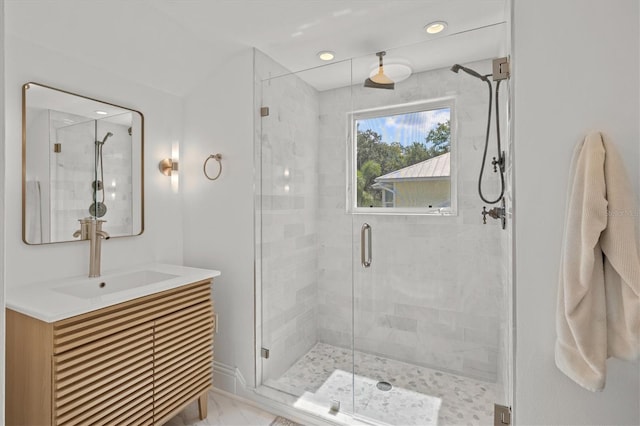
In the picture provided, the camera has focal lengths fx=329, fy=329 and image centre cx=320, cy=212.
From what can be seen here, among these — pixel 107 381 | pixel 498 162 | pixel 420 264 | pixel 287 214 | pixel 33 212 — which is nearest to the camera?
pixel 107 381

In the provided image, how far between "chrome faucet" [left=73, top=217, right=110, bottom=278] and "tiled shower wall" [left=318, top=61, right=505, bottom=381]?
4.48 ft

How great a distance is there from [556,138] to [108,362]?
204cm

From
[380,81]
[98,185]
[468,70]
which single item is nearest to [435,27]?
[468,70]

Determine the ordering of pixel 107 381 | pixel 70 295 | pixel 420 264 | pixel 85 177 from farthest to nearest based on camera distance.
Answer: pixel 420 264 < pixel 85 177 < pixel 70 295 < pixel 107 381

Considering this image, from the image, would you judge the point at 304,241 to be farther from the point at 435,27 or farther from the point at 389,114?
the point at 435,27

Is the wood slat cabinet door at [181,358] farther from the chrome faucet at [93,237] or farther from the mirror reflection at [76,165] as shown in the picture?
the mirror reflection at [76,165]

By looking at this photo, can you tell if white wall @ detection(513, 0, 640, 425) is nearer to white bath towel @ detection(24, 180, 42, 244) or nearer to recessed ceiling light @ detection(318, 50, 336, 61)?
recessed ceiling light @ detection(318, 50, 336, 61)

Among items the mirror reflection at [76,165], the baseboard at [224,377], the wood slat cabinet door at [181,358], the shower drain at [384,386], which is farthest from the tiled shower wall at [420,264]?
the mirror reflection at [76,165]

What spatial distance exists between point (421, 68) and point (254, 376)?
225 centimetres

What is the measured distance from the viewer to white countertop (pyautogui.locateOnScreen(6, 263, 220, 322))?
1.32 m

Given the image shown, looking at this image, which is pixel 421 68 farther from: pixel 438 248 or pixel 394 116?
pixel 438 248

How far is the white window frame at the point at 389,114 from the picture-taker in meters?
2.00

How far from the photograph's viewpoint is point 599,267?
3.35 feet

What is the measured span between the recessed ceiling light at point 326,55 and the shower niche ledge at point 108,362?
5.42 feet
